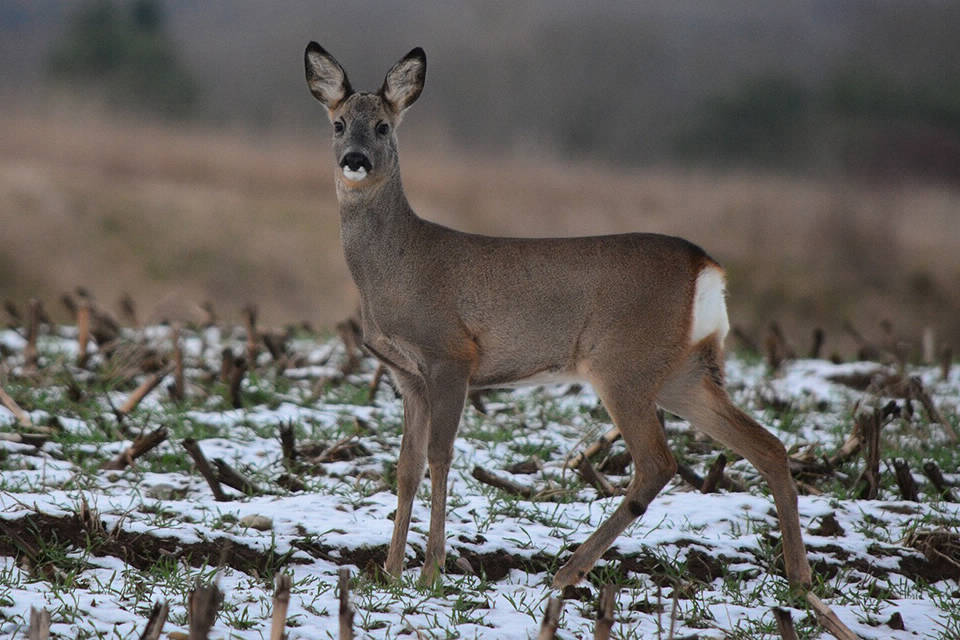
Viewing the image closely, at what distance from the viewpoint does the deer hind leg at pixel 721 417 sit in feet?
14.8

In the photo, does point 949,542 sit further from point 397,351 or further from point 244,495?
point 244,495

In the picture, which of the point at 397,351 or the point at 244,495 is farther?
the point at 244,495

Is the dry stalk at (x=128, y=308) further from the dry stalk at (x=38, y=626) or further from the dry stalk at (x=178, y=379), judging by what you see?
the dry stalk at (x=38, y=626)

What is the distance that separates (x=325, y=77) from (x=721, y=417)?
226cm

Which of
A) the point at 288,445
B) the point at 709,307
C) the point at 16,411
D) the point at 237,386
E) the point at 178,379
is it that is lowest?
the point at 288,445

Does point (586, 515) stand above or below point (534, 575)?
above

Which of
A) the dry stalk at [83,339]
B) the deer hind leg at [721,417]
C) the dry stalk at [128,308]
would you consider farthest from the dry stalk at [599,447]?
the dry stalk at [128,308]

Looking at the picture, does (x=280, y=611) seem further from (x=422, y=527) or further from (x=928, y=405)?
(x=928, y=405)

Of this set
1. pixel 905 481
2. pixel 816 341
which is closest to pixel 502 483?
pixel 905 481

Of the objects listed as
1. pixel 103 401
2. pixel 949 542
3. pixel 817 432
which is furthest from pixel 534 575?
pixel 103 401

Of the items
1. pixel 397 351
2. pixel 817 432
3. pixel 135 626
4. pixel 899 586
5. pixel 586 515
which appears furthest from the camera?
pixel 817 432

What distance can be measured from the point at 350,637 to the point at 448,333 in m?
1.74

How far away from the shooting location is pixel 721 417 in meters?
4.66

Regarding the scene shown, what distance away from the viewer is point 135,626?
136 inches
